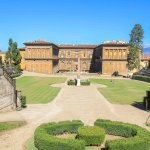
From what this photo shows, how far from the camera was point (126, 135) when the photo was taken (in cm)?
1992

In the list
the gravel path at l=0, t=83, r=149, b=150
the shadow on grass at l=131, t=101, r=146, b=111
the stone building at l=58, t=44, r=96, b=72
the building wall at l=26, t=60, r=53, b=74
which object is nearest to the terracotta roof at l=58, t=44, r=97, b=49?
the stone building at l=58, t=44, r=96, b=72

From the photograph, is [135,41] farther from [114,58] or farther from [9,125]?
[9,125]

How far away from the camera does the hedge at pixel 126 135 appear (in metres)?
15.2

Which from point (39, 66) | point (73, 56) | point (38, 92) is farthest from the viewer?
point (73, 56)

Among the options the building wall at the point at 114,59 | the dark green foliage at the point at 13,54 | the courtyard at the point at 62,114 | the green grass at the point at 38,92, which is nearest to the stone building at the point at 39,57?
the dark green foliage at the point at 13,54

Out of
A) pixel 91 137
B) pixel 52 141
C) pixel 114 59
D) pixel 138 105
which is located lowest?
pixel 138 105

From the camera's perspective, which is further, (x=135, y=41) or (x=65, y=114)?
(x=135, y=41)

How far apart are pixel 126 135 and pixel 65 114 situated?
9.17 meters

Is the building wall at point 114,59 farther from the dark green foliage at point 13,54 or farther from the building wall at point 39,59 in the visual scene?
the dark green foliage at point 13,54

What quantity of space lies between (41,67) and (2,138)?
89.7m

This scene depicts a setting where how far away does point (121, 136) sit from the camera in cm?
2020

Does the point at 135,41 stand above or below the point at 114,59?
above

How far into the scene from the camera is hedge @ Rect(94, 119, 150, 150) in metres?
15.2

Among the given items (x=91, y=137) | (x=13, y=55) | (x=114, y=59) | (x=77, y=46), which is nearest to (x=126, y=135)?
(x=91, y=137)
